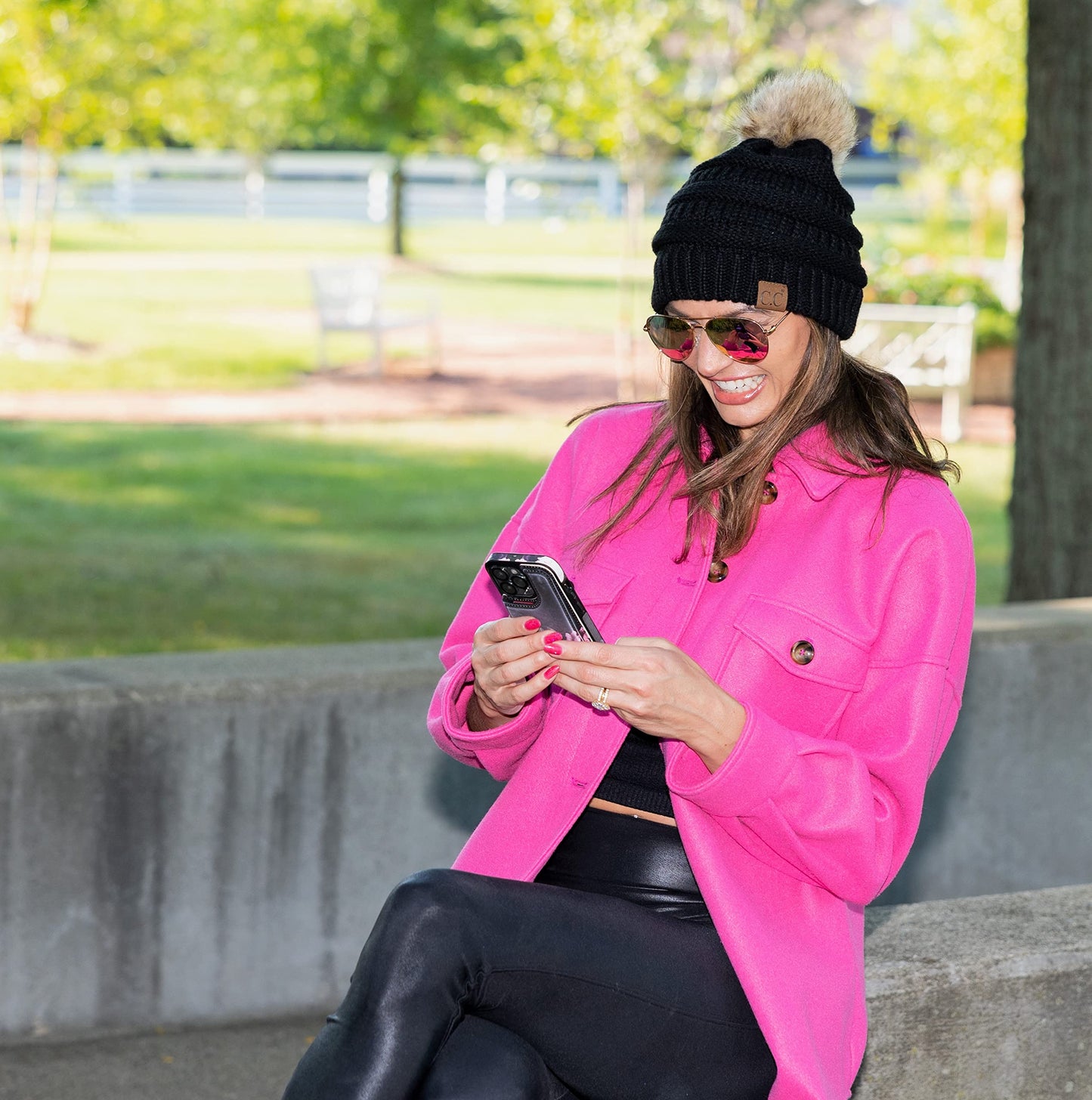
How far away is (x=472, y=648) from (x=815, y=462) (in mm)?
628

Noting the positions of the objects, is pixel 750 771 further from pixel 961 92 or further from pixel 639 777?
pixel 961 92

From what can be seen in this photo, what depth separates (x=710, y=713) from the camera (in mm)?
2277

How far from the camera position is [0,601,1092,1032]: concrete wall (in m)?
3.87

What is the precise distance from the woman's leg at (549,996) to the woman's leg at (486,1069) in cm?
2

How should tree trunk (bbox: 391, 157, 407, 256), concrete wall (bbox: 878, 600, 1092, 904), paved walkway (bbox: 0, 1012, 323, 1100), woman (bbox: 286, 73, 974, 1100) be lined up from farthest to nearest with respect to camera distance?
1. tree trunk (bbox: 391, 157, 407, 256)
2. concrete wall (bbox: 878, 600, 1092, 904)
3. paved walkway (bbox: 0, 1012, 323, 1100)
4. woman (bbox: 286, 73, 974, 1100)

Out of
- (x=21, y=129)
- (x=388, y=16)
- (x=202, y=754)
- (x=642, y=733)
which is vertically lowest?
(x=202, y=754)

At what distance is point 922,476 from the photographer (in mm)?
2561

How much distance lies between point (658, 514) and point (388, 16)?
859 inches

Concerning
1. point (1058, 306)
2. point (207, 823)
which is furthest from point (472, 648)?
point (1058, 306)

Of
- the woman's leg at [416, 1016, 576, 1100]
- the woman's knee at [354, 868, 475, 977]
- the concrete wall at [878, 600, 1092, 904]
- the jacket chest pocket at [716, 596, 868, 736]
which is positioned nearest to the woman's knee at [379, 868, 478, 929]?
the woman's knee at [354, 868, 475, 977]

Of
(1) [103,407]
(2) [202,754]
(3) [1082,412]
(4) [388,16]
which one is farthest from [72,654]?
(4) [388,16]

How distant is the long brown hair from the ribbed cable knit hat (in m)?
0.08

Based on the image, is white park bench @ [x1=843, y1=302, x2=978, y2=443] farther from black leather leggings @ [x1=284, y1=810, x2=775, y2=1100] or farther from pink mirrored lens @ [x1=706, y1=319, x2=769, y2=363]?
black leather leggings @ [x1=284, y1=810, x2=775, y2=1100]

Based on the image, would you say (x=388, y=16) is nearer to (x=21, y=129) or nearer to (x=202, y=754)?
(x=21, y=129)
